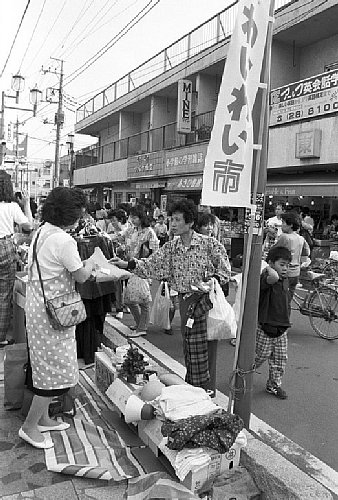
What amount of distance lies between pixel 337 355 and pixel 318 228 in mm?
10337

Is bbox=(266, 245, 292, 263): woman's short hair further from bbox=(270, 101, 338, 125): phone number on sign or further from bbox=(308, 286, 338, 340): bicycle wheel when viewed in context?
bbox=(270, 101, 338, 125): phone number on sign

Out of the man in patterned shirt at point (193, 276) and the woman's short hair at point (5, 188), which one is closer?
the man in patterned shirt at point (193, 276)

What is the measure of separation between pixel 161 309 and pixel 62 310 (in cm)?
320

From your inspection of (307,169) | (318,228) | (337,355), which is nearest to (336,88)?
(307,169)

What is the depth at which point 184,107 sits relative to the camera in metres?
18.9

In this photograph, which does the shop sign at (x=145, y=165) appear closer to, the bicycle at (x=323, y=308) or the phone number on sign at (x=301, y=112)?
the phone number on sign at (x=301, y=112)

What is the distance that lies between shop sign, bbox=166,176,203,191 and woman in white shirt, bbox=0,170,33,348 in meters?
12.2

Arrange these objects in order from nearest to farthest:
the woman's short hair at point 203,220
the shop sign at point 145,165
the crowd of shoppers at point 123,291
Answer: the crowd of shoppers at point 123,291 < the woman's short hair at point 203,220 < the shop sign at point 145,165

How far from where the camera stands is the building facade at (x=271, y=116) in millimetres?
12633

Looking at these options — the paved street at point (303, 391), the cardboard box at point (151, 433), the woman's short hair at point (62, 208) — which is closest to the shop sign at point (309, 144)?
the paved street at point (303, 391)

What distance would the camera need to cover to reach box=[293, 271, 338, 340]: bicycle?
22.4ft

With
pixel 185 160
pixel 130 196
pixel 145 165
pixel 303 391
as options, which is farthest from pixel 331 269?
pixel 130 196

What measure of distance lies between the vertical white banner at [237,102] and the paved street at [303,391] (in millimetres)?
2217

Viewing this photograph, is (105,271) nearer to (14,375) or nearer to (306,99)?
(14,375)
